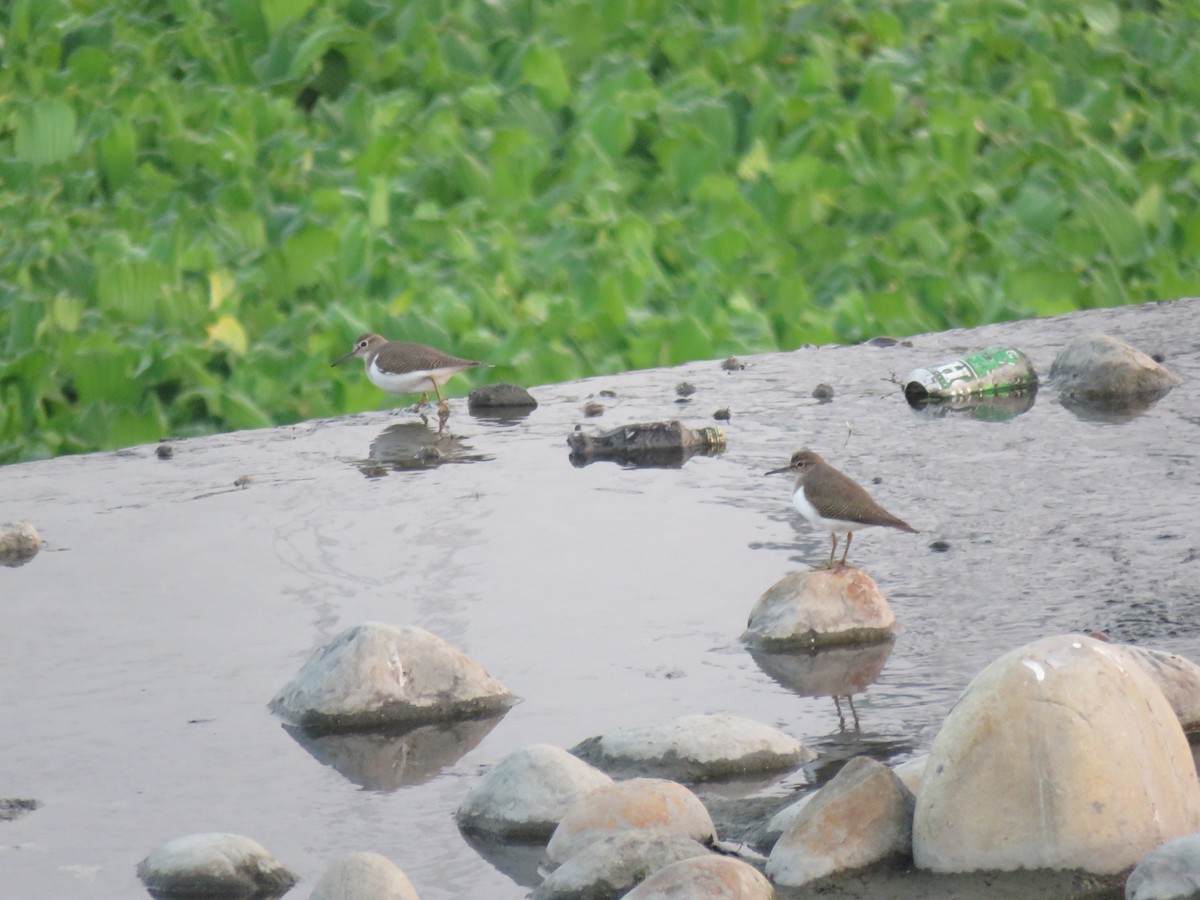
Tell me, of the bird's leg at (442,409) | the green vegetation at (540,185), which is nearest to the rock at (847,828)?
the bird's leg at (442,409)

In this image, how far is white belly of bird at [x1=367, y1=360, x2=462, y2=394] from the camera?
33.0 ft

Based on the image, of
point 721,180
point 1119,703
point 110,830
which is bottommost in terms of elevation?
point 110,830

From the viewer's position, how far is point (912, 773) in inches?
198

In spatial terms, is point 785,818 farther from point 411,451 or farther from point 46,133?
point 46,133

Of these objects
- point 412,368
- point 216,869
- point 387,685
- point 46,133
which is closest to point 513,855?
point 216,869

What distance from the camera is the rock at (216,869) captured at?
472cm

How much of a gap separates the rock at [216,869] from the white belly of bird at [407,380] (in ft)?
17.7

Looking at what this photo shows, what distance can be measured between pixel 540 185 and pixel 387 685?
28.5 feet

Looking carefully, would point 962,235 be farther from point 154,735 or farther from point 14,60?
point 154,735

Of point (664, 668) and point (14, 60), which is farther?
point (14, 60)

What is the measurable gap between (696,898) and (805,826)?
1.81 feet

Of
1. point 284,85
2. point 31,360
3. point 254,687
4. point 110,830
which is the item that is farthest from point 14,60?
point 110,830

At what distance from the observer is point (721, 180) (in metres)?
13.8

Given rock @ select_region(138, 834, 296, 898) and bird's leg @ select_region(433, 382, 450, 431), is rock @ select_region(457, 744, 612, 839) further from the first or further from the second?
bird's leg @ select_region(433, 382, 450, 431)
